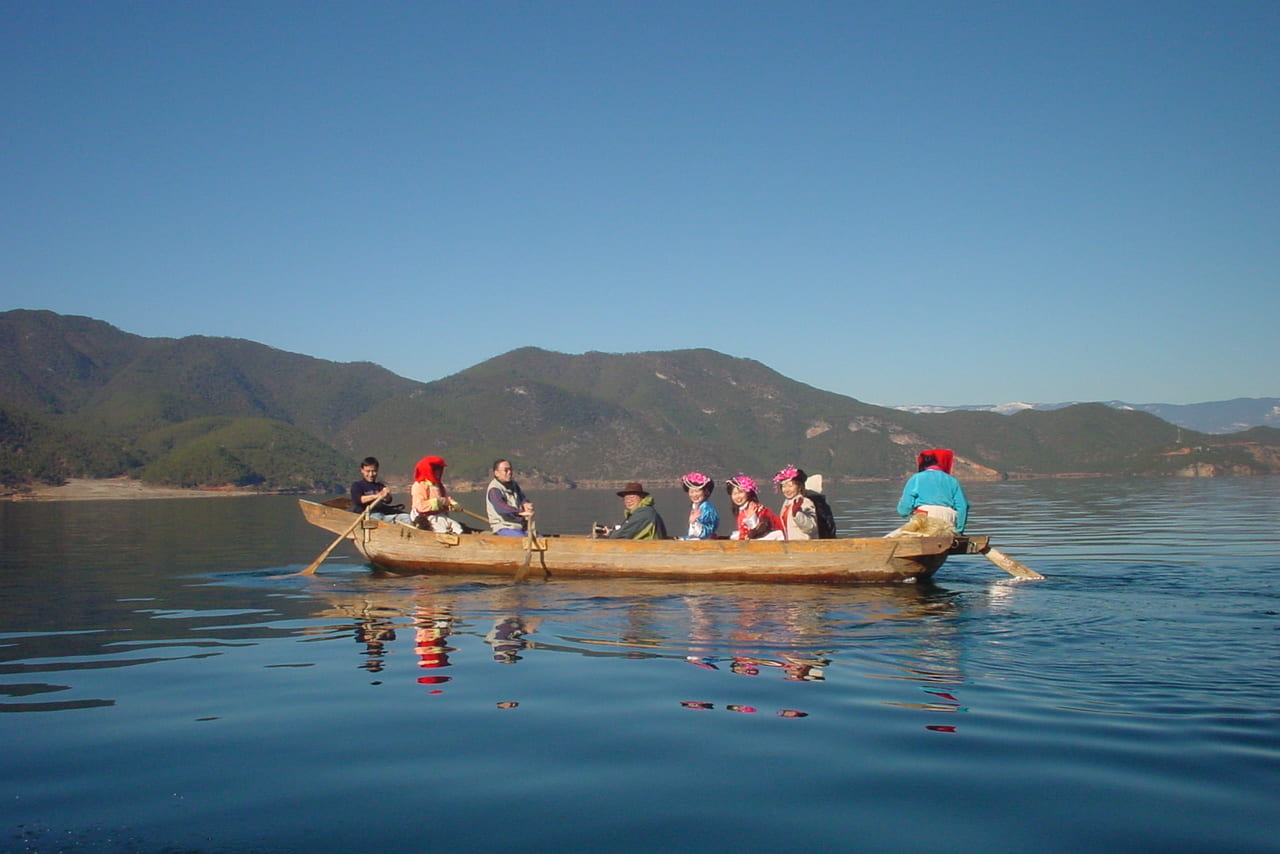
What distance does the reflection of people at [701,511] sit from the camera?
1504 cm

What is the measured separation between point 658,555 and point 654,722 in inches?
334

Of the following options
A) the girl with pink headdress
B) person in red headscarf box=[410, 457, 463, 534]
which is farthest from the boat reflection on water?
person in red headscarf box=[410, 457, 463, 534]

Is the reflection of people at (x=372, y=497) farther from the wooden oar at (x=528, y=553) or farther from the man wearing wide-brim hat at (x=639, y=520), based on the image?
the man wearing wide-brim hat at (x=639, y=520)

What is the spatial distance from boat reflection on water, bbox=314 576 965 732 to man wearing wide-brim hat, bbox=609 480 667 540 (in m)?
0.83

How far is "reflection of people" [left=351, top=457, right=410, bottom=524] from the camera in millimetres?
18312

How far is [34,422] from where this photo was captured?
125 metres

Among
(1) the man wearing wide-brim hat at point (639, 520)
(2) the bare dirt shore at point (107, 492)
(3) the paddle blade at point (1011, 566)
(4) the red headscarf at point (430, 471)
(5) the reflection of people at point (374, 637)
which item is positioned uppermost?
(2) the bare dirt shore at point (107, 492)

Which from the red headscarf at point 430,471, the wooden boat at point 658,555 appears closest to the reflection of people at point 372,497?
the wooden boat at point 658,555

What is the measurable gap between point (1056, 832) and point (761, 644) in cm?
502

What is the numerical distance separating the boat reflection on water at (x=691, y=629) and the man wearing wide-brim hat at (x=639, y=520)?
0.83 metres

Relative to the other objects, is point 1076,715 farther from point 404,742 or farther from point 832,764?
point 404,742

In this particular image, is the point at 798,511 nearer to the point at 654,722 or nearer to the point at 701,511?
the point at 701,511

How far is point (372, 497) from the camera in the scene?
18297mm

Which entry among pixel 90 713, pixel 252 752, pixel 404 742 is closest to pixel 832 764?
pixel 404 742
